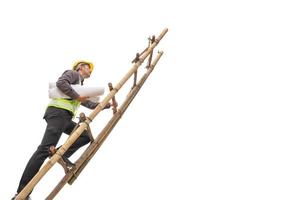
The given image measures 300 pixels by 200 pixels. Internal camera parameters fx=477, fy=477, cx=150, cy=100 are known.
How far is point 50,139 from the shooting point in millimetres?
6262

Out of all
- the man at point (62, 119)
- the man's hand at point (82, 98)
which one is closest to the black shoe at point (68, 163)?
the man at point (62, 119)

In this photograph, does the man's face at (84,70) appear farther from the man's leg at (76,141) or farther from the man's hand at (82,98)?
the man's leg at (76,141)

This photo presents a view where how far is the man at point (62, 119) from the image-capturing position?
6.12m

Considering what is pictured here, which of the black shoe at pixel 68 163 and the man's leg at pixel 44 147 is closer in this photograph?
the man's leg at pixel 44 147

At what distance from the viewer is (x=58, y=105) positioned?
648 cm

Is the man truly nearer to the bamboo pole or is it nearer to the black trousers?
the black trousers

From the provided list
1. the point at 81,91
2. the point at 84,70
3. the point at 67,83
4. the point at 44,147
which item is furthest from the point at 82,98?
the point at 44,147

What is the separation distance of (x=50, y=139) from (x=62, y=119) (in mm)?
343

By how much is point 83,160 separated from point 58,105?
83 cm

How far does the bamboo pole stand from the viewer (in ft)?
20.9

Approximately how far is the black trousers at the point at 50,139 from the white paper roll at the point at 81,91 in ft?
0.64

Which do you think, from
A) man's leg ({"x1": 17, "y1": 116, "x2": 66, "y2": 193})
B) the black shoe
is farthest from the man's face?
the black shoe

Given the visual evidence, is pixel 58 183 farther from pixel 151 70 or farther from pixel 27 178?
pixel 151 70

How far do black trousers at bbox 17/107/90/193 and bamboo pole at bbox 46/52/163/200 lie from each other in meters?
0.16
